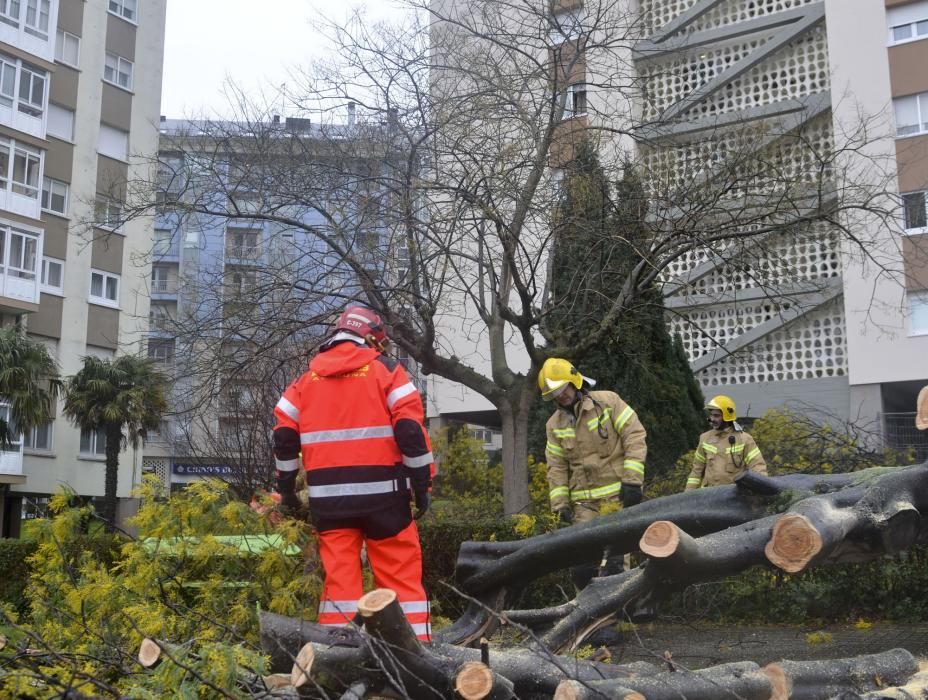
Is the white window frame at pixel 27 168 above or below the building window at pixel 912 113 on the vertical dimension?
above

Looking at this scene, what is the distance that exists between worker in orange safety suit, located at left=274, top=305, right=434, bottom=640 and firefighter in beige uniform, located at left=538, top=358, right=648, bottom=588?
276 centimetres

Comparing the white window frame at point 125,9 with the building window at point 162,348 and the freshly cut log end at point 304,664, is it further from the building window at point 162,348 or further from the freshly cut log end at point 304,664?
the freshly cut log end at point 304,664

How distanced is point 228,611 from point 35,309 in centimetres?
2823

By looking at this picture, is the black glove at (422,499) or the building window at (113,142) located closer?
the black glove at (422,499)

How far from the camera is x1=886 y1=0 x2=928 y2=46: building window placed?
888 inches

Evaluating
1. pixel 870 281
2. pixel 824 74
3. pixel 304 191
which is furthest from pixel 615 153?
pixel 824 74

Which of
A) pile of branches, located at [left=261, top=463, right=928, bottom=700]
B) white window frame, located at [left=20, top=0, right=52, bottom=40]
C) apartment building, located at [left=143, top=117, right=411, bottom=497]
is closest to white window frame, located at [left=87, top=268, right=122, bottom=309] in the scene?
white window frame, located at [left=20, top=0, right=52, bottom=40]

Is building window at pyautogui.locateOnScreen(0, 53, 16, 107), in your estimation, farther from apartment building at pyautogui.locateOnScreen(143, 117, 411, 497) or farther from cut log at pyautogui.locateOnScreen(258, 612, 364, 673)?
cut log at pyautogui.locateOnScreen(258, 612, 364, 673)

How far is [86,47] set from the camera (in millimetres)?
34219

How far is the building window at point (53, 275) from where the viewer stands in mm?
32094

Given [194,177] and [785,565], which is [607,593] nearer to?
[785,565]

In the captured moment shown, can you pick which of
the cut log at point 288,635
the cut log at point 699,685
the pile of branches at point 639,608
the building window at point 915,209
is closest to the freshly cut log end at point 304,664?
the pile of branches at point 639,608

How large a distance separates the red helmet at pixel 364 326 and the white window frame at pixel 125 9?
1349 inches

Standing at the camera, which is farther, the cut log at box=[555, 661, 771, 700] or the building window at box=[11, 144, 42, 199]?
the building window at box=[11, 144, 42, 199]
